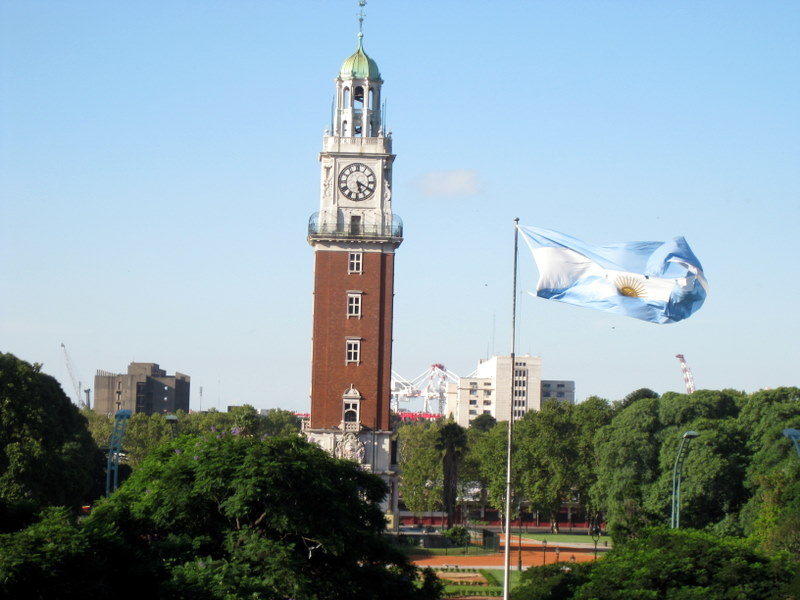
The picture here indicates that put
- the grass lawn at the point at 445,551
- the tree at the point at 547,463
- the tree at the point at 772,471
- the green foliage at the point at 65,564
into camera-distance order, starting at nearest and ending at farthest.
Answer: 1. the green foliage at the point at 65,564
2. the tree at the point at 772,471
3. the grass lawn at the point at 445,551
4. the tree at the point at 547,463

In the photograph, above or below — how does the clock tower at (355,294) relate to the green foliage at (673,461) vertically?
above

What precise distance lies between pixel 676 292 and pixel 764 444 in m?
53.6

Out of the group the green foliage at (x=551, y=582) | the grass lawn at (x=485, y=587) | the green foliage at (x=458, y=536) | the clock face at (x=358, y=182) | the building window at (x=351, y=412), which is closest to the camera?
the green foliage at (x=551, y=582)

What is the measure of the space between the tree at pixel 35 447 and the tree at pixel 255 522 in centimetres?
2648

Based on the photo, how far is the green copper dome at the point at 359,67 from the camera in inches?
3634

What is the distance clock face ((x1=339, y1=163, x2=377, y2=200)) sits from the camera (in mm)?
90625

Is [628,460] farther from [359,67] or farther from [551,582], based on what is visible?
[551,582]

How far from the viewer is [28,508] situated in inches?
1563

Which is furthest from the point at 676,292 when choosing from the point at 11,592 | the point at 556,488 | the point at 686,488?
the point at 556,488

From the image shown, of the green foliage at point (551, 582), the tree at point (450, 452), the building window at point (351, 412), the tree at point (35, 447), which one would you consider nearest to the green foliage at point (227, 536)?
the green foliage at point (551, 582)

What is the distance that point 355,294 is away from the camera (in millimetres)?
90188

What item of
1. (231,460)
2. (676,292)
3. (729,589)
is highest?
(676,292)

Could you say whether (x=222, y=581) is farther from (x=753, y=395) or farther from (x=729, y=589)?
(x=753, y=395)

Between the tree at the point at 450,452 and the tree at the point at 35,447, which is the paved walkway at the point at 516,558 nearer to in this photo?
the tree at the point at 450,452
